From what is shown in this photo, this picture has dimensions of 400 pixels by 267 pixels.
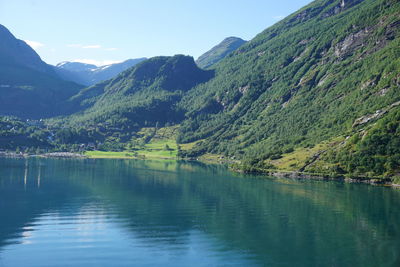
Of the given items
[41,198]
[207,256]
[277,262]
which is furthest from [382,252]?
[41,198]

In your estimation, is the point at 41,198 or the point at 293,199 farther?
the point at 293,199

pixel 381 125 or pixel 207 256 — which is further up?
pixel 381 125

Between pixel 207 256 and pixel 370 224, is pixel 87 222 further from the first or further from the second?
pixel 370 224

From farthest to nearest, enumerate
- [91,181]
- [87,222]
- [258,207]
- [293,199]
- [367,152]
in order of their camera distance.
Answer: [367,152], [91,181], [293,199], [258,207], [87,222]

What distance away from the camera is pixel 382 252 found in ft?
232

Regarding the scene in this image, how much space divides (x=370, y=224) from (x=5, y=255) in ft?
265

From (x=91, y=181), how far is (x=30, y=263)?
111 meters

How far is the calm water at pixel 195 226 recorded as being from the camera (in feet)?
216

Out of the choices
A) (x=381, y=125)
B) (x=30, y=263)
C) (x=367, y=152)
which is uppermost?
(x=381, y=125)

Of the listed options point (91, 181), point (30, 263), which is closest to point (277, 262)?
point (30, 263)

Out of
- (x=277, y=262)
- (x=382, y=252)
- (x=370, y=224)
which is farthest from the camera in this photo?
(x=370, y=224)

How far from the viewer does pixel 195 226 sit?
87.8m

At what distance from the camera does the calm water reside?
65688mm

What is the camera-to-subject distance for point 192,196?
134000 millimetres
